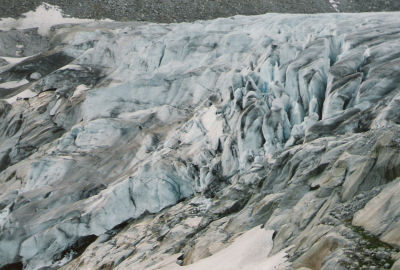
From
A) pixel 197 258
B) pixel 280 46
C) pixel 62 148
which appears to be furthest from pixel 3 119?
pixel 197 258

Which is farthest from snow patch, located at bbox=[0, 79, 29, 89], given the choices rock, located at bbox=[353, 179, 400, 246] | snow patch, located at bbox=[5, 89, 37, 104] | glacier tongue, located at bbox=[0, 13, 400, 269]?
rock, located at bbox=[353, 179, 400, 246]

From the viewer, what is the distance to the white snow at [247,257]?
16266mm

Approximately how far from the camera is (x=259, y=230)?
19.5 meters

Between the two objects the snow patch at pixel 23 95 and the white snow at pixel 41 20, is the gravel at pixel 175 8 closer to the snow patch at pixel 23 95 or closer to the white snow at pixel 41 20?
the white snow at pixel 41 20

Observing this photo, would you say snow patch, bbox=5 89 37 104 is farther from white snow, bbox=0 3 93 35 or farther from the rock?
the rock

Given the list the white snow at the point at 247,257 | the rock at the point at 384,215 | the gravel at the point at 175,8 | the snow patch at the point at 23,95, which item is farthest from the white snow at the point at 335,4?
the rock at the point at 384,215

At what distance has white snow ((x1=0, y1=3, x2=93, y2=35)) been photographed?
226 feet

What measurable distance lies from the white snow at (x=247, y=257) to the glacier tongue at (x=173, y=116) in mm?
6020

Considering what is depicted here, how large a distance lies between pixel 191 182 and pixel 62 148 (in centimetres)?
1400

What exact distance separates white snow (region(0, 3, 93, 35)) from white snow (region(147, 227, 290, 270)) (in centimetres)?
5966

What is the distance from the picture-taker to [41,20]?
233ft

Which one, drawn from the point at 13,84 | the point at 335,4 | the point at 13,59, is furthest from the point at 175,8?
the point at 13,84

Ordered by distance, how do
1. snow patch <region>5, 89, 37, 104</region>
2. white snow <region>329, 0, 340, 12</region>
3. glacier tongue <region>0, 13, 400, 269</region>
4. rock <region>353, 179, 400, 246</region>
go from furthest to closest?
white snow <region>329, 0, 340, 12</region> → snow patch <region>5, 89, 37, 104</region> → glacier tongue <region>0, 13, 400, 269</region> → rock <region>353, 179, 400, 246</region>

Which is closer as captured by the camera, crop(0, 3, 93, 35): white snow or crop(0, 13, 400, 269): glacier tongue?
crop(0, 13, 400, 269): glacier tongue
